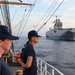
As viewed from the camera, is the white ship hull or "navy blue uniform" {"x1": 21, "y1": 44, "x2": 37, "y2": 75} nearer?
"navy blue uniform" {"x1": 21, "y1": 44, "x2": 37, "y2": 75}

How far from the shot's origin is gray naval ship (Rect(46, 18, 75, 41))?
4390 inches

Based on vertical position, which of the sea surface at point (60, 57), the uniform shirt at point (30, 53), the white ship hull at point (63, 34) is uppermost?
the uniform shirt at point (30, 53)

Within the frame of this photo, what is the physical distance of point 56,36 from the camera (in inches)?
4688

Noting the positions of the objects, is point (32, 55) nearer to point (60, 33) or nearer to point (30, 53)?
point (30, 53)

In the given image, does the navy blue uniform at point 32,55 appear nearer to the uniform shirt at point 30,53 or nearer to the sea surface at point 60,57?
the uniform shirt at point 30,53

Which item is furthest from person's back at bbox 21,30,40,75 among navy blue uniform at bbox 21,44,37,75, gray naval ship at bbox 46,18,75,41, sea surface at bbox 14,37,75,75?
gray naval ship at bbox 46,18,75,41

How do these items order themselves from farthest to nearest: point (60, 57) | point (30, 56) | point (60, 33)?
1. point (60, 33)
2. point (60, 57)
3. point (30, 56)

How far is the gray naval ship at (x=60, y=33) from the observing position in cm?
11151

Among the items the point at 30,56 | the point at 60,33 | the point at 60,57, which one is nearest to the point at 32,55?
the point at 30,56

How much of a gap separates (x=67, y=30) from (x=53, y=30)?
10.2 metres

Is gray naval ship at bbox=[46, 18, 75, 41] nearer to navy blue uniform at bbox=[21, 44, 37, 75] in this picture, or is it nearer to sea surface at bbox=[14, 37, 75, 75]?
sea surface at bbox=[14, 37, 75, 75]

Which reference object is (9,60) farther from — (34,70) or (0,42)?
(0,42)

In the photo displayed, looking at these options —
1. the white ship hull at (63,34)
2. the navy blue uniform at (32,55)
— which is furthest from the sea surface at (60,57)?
the white ship hull at (63,34)

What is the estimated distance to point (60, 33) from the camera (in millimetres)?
114125
